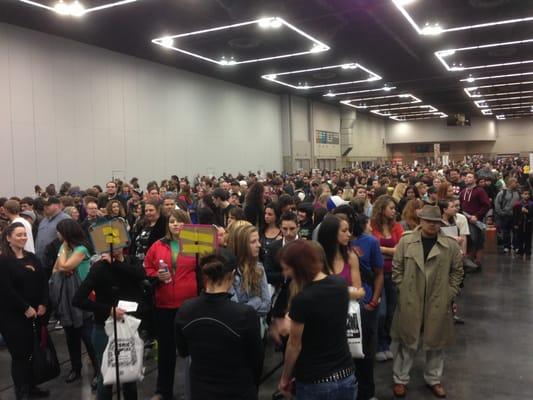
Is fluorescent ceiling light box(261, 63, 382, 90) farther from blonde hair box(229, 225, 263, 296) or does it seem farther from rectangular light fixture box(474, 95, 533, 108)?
blonde hair box(229, 225, 263, 296)

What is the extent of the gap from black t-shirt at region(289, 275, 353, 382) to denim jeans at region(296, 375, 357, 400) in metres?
0.04

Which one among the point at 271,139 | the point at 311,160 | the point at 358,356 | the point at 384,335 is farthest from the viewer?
the point at 311,160

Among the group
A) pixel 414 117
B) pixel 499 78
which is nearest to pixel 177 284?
pixel 499 78

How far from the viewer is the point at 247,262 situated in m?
3.38

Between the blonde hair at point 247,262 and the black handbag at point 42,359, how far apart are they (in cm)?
204

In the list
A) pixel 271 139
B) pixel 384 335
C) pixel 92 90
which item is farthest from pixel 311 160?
pixel 384 335

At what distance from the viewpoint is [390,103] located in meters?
30.5

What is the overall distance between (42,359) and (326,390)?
2.85 metres

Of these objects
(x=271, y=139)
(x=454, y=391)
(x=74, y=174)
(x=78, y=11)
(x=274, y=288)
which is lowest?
(x=454, y=391)

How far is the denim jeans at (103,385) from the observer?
3240 mm

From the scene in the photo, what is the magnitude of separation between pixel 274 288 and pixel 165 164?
1411cm

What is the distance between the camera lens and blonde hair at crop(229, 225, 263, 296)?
3.28 meters

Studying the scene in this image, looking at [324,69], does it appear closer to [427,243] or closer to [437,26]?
[437,26]

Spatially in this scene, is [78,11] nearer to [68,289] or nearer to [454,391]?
[68,289]
